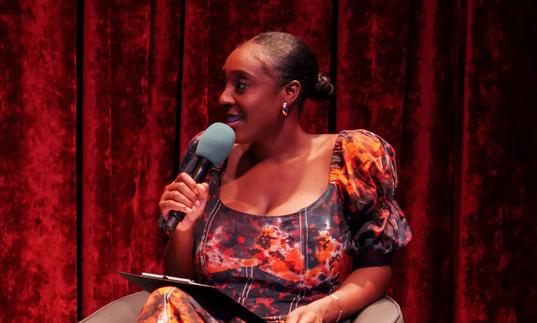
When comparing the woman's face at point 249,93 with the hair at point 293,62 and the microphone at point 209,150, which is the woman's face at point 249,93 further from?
the microphone at point 209,150

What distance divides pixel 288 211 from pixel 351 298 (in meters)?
0.24

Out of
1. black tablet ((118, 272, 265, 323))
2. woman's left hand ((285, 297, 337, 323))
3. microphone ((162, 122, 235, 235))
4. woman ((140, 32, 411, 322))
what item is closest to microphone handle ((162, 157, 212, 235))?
microphone ((162, 122, 235, 235))

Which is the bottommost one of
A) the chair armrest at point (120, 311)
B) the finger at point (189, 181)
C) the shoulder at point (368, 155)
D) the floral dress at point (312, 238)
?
the chair armrest at point (120, 311)

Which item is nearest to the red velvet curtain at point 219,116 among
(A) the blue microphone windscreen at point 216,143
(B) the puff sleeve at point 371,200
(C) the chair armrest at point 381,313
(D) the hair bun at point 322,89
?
(D) the hair bun at point 322,89

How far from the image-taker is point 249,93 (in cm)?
170

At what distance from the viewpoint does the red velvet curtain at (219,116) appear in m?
2.12

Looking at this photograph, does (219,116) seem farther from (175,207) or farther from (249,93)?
(175,207)

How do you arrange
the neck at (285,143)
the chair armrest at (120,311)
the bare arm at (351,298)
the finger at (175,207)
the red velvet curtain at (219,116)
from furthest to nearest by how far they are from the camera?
the red velvet curtain at (219,116), the neck at (285,143), the chair armrest at (120,311), the bare arm at (351,298), the finger at (175,207)

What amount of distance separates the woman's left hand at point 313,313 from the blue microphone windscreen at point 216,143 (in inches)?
13.7

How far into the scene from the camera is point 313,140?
6.01 feet

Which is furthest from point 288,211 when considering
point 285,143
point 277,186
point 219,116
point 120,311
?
point 219,116

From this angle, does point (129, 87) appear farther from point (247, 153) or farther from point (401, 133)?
point (401, 133)

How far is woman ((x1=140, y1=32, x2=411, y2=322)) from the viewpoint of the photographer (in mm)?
1656

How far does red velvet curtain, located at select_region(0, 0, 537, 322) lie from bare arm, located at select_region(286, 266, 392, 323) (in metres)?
0.52
